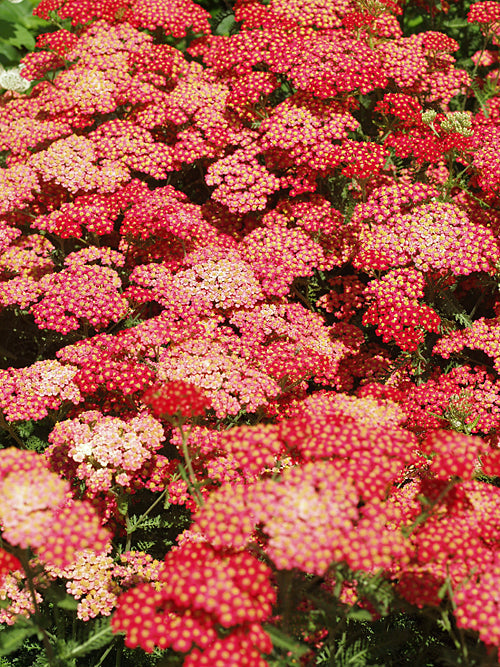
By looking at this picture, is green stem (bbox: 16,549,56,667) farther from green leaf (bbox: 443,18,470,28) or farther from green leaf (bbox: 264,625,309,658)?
green leaf (bbox: 443,18,470,28)

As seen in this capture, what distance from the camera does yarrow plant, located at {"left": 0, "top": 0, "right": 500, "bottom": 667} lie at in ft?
9.92

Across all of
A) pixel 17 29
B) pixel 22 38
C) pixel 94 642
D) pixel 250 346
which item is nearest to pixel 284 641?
pixel 94 642

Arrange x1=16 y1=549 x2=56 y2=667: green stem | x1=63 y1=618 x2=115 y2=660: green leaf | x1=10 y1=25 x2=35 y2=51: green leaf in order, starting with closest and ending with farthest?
x1=16 y1=549 x2=56 y2=667: green stem, x1=63 y1=618 x2=115 y2=660: green leaf, x1=10 y1=25 x2=35 y2=51: green leaf

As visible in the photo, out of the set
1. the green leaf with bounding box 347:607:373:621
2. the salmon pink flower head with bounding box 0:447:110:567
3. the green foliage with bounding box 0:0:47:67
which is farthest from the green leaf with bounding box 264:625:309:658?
the green foliage with bounding box 0:0:47:67

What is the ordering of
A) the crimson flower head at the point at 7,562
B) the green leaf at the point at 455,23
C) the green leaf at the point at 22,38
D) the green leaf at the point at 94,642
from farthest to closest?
the green leaf at the point at 22,38
the green leaf at the point at 455,23
the green leaf at the point at 94,642
the crimson flower head at the point at 7,562

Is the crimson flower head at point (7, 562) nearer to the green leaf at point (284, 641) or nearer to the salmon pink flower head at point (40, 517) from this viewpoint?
the salmon pink flower head at point (40, 517)

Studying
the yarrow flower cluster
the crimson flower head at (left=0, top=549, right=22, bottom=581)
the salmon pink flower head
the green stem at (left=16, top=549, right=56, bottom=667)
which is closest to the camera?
the salmon pink flower head

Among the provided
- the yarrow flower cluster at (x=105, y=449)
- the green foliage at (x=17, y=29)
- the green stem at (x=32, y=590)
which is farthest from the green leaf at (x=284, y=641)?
the green foliage at (x=17, y=29)

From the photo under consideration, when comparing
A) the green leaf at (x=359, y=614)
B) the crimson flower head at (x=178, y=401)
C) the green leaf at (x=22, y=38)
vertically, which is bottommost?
the green leaf at (x=359, y=614)

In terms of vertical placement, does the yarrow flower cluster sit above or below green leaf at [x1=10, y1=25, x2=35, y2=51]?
below

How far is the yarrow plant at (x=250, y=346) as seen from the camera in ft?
9.92

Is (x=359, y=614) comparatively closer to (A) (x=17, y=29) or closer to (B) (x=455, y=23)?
(B) (x=455, y=23)

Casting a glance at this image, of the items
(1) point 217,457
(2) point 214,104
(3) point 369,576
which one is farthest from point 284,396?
(2) point 214,104

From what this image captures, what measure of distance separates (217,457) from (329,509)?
62.6 inches
